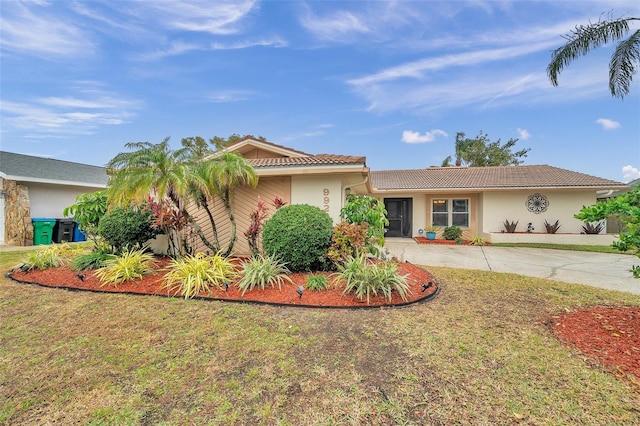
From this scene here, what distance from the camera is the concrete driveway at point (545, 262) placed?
20.5ft

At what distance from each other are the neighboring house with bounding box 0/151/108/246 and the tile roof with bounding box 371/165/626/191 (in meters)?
16.0

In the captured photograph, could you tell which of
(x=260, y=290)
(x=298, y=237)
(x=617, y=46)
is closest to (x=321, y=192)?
(x=298, y=237)

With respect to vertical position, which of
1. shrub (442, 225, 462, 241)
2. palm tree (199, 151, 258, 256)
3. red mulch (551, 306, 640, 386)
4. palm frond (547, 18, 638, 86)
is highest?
palm frond (547, 18, 638, 86)

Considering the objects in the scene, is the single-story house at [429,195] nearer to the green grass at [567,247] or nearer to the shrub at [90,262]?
→ the green grass at [567,247]

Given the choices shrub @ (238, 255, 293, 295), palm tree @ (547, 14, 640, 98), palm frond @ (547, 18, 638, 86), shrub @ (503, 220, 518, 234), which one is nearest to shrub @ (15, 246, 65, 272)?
shrub @ (238, 255, 293, 295)

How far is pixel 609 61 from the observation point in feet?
28.6

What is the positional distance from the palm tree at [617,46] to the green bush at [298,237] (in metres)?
10.4

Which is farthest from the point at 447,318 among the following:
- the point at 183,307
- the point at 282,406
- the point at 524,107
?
the point at 524,107

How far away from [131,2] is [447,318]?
33.4 ft

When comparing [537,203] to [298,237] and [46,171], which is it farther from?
[46,171]

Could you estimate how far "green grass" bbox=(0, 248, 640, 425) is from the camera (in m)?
2.12

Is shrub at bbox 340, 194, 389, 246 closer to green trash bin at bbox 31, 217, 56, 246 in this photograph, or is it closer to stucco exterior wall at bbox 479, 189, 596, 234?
stucco exterior wall at bbox 479, 189, 596, 234

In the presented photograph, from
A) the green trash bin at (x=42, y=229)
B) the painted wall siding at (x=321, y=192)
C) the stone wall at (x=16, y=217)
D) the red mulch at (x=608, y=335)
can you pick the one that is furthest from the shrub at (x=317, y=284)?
the stone wall at (x=16, y=217)

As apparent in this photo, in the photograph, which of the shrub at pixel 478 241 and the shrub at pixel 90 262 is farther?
the shrub at pixel 478 241
